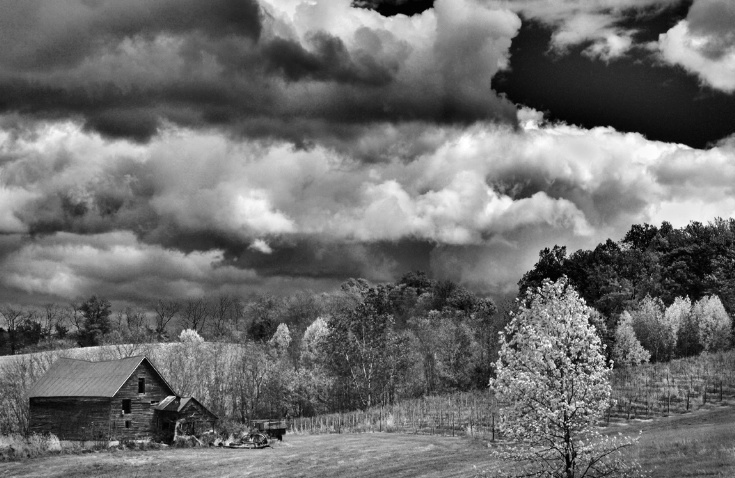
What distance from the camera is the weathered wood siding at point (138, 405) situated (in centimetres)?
6856

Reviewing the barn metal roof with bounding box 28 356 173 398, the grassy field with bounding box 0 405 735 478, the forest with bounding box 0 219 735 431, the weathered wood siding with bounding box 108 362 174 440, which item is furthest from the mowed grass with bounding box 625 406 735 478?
the barn metal roof with bounding box 28 356 173 398

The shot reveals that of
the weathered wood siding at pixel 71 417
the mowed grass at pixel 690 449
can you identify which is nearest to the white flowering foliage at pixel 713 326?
the mowed grass at pixel 690 449

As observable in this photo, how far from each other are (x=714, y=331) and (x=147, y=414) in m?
77.0

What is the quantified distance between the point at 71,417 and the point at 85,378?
16.0 ft

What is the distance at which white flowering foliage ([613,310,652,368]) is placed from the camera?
87500mm

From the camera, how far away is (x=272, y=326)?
481 ft

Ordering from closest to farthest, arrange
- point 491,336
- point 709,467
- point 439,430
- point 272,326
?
point 709,467 < point 439,430 < point 491,336 < point 272,326

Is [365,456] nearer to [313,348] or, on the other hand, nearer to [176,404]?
[176,404]

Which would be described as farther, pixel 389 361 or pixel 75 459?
pixel 389 361

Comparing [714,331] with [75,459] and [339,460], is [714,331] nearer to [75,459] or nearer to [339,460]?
[339,460]

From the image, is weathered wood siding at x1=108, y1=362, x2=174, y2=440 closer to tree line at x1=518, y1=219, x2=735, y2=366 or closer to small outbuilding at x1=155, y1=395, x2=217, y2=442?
small outbuilding at x1=155, y1=395, x2=217, y2=442

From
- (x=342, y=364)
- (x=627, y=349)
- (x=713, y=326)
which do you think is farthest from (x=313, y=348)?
(x=713, y=326)

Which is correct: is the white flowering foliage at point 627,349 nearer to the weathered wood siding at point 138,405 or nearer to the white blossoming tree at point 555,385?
the weathered wood siding at point 138,405

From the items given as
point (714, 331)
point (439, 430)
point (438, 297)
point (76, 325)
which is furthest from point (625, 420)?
point (76, 325)
